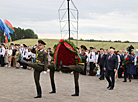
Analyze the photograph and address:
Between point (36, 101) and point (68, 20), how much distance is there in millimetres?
6409

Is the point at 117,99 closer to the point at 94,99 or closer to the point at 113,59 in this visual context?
the point at 94,99

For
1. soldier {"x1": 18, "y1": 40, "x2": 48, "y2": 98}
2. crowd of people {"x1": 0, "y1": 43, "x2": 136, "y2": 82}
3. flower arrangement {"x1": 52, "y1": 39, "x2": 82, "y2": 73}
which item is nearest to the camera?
soldier {"x1": 18, "y1": 40, "x2": 48, "y2": 98}

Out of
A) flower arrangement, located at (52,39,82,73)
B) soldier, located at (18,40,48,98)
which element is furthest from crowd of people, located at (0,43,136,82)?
flower arrangement, located at (52,39,82,73)

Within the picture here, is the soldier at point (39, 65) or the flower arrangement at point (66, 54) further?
the flower arrangement at point (66, 54)

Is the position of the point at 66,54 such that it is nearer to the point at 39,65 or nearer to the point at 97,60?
the point at 39,65

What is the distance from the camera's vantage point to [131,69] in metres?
14.7

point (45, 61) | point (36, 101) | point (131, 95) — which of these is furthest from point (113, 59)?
point (36, 101)

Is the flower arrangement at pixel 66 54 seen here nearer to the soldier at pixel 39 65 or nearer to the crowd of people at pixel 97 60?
the soldier at pixel 39 65

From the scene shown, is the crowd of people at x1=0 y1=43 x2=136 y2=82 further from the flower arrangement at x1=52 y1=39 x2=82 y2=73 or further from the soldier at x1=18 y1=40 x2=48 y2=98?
the flower arrangement at x1=52 y1=39 x2=82 y2=73

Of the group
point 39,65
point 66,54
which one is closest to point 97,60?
point 66,54

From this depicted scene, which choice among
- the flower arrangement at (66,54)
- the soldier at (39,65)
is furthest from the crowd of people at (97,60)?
the flower arrangement at (66,54)

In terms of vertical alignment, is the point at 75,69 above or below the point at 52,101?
above

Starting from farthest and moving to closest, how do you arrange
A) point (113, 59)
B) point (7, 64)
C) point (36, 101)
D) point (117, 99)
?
point (7, 64)
point (113, 59)
point (117, 99)
point (36, 101)

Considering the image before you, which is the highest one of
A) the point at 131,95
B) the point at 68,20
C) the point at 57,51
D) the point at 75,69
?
the point at 68,20
